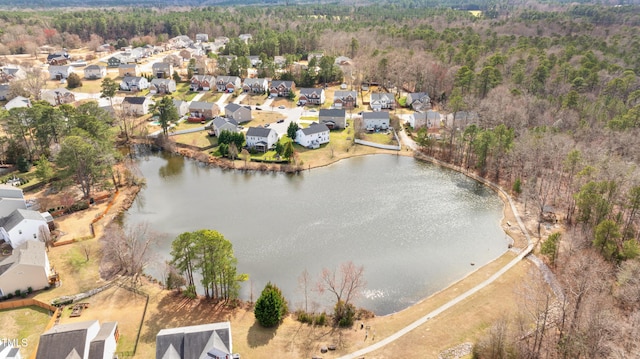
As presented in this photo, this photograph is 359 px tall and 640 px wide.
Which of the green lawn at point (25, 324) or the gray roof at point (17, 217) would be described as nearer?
the green lawn at point (25, 324)

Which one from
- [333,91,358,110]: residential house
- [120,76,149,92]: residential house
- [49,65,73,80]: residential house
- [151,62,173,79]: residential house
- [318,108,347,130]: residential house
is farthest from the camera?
[151,62,173,79]: residential house

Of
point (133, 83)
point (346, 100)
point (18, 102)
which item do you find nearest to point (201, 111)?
point (346, 100)

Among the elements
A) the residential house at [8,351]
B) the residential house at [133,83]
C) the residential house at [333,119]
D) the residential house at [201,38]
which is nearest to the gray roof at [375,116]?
the residential house at [333,119]

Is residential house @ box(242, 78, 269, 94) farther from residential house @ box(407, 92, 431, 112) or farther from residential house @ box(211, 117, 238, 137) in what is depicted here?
residential house @ box(407, 92, 431, 112)

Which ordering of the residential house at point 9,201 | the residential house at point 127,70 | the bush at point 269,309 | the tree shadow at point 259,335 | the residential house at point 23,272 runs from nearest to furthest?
the tree shadow at point 259,335 → the bush at point 269,309 → the residential house at point 23,272 → the residential house at point 9,201 → the residential house at point 127,70

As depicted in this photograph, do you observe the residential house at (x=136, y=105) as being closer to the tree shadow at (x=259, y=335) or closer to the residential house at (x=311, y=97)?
the residential house at (x=311, y=97)

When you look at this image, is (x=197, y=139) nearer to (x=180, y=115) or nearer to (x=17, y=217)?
(x=180, y=115)

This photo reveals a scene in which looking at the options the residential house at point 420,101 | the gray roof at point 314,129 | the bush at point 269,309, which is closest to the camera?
the bush at point 269,309

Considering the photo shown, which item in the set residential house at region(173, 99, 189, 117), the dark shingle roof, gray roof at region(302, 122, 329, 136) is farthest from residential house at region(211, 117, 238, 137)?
residential house at region(173, 99, 189, 117)
